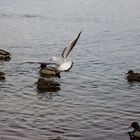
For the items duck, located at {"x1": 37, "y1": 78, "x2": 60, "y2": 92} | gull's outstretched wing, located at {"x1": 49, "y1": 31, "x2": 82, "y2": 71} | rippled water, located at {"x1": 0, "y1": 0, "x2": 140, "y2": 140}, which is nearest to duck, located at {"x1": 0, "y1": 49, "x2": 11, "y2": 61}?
rippled water, located at {"x1": 0, "y1": 0, "x2": 140, "y2": 140}

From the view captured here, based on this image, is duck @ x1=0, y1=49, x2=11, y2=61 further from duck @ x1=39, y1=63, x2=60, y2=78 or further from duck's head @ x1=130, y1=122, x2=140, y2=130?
duck's head @ x1=130, y1=122, x2=140, y2=130

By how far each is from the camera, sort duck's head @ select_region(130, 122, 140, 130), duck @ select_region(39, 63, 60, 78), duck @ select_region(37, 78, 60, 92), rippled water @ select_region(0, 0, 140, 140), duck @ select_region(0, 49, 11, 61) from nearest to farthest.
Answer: duck's head @ select_region(130, 122, 140, 130) < rippled water @ select_region(0, 0, 140, 140) < duck @ select_region(37, 78, 60, 92) < duck @ select_region(39, 63, 60, 78) < duck @ select_region(0, 49, 11, 61)

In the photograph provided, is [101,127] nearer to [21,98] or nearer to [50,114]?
[50,114]

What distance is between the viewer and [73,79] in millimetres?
18906

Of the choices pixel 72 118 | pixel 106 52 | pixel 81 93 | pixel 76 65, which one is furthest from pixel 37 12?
pixel 72 118

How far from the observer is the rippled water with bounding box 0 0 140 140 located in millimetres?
13211

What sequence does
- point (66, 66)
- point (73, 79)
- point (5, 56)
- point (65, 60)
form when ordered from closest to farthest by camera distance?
point (66, 66), point (65, 60), point (73, 79), point (5, 56)

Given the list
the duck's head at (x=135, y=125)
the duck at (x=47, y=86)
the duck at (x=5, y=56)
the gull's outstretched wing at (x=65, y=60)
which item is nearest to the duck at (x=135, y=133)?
the duck's head at (x=135, y=125)

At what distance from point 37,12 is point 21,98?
1004 inches

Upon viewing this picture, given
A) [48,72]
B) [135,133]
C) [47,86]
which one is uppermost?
[48,72]

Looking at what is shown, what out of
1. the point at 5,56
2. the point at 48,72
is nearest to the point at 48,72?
the point at 48,72

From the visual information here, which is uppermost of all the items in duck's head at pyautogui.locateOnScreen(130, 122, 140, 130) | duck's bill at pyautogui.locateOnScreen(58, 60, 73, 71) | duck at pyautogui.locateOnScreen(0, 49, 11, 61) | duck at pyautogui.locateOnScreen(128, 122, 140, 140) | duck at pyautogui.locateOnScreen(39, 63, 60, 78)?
duck at pyautogui.locateOnScreen(0, 49, 11, 61)

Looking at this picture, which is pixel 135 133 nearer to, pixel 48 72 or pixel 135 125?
pixel 135 125

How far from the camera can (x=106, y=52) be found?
24.8 meters
